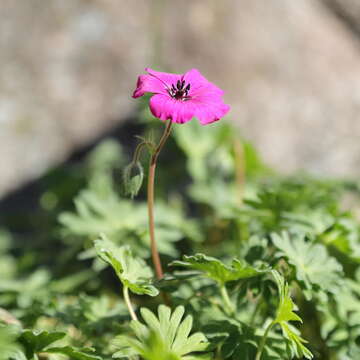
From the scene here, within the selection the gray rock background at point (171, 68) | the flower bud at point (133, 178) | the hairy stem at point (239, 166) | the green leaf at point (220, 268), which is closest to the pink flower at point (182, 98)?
the flower bud at point (133, 178)

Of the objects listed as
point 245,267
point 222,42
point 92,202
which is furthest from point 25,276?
point 222,42

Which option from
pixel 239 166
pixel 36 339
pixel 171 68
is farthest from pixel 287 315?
pixel 171 68

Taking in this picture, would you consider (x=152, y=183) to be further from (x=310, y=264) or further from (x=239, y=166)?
(x=239, y=166)

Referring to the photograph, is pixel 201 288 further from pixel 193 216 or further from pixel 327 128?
pixel 327 128

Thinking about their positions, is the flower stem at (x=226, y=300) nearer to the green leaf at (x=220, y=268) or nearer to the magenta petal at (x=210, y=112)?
the green leaf at (x=220, y=268)

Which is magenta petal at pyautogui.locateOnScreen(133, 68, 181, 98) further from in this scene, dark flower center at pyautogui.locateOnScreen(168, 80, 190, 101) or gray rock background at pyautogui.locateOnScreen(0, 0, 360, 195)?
gray rock background at pyautogui.locateOnScreen(0, 0, 360, 195)

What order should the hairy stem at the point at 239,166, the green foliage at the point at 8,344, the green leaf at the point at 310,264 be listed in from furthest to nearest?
the hairy stem at the point at 239,166 → the green leaf at the point at 310,264 → the green foliage at the point at 8,344
